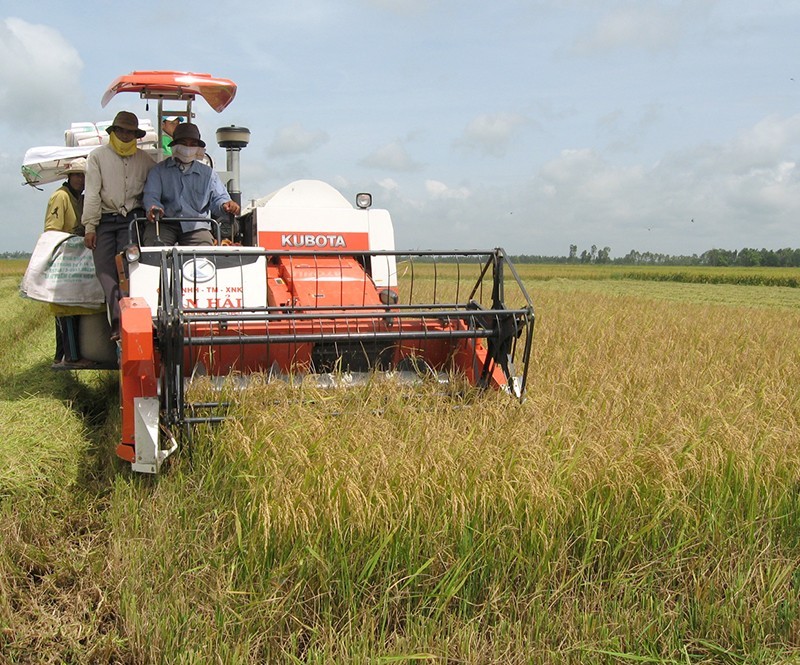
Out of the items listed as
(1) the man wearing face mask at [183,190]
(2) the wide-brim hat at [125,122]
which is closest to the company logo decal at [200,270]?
(1) the man wearing face mask at [183,190]

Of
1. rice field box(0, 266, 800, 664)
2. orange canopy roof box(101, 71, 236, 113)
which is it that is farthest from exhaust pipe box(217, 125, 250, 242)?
rice field box(0, 266, 800, 664)

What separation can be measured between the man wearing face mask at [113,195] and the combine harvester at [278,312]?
0.28m

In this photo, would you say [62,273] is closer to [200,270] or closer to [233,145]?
[200,270]

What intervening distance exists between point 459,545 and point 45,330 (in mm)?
10552

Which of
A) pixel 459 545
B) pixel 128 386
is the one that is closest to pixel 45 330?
pixel 128 386

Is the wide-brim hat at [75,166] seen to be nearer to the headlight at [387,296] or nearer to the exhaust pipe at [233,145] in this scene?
the exhaust pipe at [233,145]

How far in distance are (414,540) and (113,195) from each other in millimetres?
4025

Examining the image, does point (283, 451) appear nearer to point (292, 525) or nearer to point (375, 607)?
point (292, 525)

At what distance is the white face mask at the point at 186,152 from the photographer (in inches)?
229

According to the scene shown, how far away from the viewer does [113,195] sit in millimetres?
5957

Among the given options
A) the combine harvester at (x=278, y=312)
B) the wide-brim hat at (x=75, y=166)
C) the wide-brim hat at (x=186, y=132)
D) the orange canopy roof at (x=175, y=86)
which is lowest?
the combine harvester at (x=278, y=312)

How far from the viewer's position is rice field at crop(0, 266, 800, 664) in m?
2.98

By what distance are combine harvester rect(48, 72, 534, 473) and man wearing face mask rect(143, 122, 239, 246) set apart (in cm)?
14

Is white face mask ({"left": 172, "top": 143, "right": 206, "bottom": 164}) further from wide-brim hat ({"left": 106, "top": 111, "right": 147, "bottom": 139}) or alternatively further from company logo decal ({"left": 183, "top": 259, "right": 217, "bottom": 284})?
company logo decal ({"left": 183, "top": 259, "right": 217, "bottom": 284})
